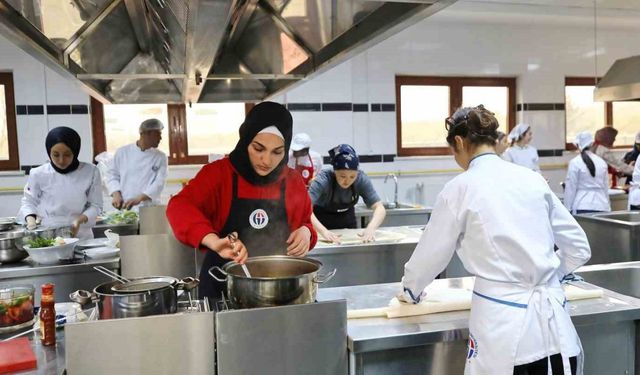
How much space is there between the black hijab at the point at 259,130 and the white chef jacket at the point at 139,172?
2888mm

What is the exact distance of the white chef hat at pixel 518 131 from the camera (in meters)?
6.19

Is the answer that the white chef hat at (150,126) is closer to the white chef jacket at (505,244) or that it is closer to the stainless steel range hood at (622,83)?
the white chef jacket at (505,244)

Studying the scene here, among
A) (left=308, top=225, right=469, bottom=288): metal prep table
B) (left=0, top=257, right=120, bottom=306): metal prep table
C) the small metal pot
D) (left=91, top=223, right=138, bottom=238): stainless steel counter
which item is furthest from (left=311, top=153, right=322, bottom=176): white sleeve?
the small metal pot

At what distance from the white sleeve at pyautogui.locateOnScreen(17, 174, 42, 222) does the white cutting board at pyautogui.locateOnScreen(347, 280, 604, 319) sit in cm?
256

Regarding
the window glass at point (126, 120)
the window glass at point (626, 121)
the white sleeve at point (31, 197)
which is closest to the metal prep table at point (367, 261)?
the white sleeve at point (31, 197)

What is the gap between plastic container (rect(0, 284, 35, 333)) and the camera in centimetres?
163

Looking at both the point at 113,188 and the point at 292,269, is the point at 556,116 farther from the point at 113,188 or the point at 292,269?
the point at 292,269

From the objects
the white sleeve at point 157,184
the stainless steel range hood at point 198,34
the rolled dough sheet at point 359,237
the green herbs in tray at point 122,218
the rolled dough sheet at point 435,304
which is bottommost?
the rolled dough sheet at point 435,304

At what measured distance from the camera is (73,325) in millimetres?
1183

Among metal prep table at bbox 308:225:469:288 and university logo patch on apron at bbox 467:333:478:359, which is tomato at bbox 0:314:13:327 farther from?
metal prep table at bbox 308:225:469:288

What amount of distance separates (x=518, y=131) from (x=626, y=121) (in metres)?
2.29

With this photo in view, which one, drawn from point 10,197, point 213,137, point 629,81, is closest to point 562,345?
point 629,81

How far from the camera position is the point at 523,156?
6.25m

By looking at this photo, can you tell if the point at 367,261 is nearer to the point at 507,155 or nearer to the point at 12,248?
the point at 12,248
